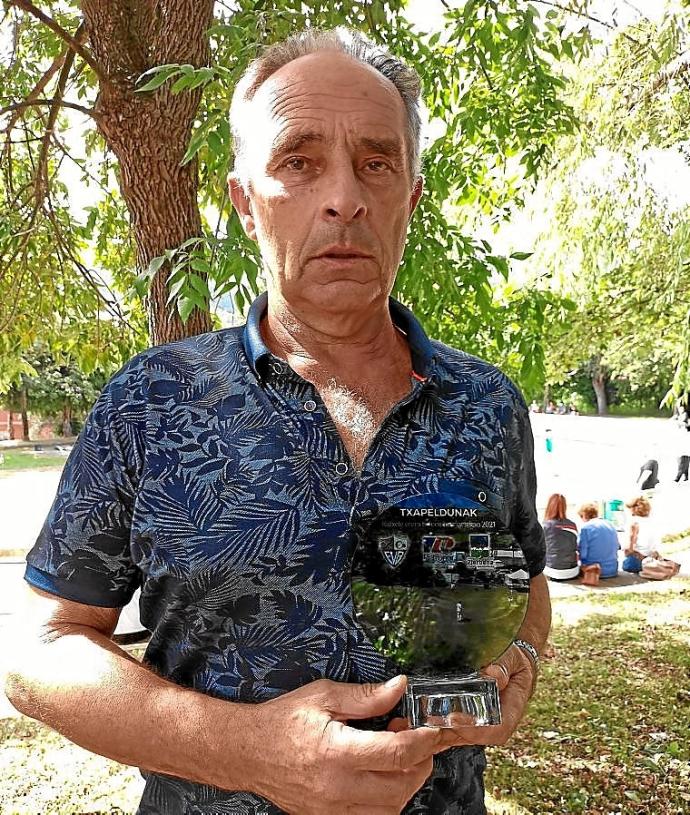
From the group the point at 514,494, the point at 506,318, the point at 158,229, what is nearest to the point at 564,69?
the point at 506,318

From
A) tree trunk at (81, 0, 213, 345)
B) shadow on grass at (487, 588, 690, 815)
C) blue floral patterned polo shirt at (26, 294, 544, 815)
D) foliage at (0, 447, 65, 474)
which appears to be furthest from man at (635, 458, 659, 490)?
foliage at (0, 447, 65, 474)

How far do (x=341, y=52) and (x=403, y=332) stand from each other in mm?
437

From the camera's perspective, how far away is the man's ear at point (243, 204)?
119 cm

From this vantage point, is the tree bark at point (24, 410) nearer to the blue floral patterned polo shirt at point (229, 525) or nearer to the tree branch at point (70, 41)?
the tree branch at point (70, 41)

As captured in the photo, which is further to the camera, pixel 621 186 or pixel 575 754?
pixel 621 186

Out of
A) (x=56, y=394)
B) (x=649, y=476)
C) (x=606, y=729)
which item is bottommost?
(x=606, y=729)

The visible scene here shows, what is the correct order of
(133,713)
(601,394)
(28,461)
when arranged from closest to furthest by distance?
(133,713), (28,461), (601,394)

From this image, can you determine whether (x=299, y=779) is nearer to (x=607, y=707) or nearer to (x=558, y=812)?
(x=558, y=812)

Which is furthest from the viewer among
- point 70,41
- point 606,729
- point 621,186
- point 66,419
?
point 66,419

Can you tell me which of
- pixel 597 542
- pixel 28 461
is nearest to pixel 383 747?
pixel 597 542

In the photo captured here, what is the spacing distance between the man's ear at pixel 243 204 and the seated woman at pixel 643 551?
25.0 feet

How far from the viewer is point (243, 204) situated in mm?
1204

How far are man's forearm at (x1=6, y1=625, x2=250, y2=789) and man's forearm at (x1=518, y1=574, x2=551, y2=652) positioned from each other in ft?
1.78

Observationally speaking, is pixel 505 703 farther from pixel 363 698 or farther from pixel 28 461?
pixel 28 461
